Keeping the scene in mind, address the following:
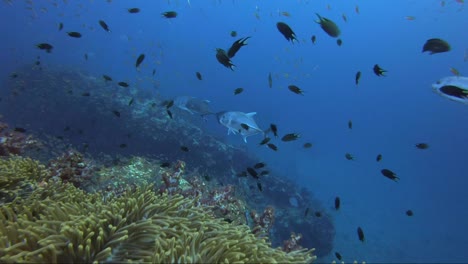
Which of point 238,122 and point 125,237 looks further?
point 238,122

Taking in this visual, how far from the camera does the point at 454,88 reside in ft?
15.2

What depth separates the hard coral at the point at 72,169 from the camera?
21.7ft

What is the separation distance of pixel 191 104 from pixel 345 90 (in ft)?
378

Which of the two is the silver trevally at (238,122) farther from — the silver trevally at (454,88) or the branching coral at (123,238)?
the branching coral at (123,238)

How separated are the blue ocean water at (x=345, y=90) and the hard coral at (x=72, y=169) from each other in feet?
80.1

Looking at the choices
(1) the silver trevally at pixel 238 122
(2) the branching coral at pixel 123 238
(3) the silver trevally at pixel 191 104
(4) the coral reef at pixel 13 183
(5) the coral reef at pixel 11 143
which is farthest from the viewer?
(3) the silver trevally at pixel 191 104

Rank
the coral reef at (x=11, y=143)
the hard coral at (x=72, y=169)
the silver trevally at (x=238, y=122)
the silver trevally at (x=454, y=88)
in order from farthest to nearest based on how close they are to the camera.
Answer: the silver trevally at (x=238, y=122)
the coral reef at (x=11, y=143)
the hard coral at (x=72, y=169)
the silver trevally at (x=454, y=88)

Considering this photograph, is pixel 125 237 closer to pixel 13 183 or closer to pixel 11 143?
pixel 13 183

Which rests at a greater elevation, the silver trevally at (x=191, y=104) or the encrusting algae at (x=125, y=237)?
the encrusting algae at (x=125, y=237)

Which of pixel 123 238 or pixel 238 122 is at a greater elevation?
pixel 238 122

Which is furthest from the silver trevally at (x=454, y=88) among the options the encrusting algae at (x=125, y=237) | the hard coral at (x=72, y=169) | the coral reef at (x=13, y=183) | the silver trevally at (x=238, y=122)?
the hard coral at (x=72, y=169)

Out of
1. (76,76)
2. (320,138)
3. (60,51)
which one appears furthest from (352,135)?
(76,76)

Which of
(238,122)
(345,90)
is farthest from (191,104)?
(345,90)

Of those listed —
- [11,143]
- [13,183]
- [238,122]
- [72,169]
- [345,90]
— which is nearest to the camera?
[13,183]
